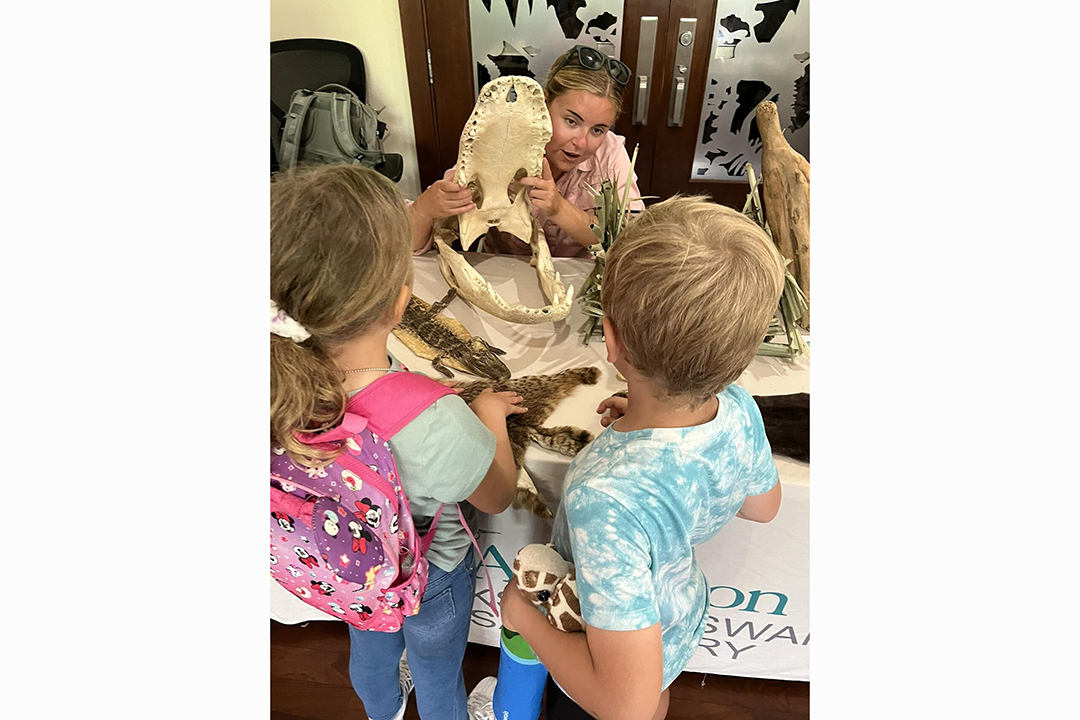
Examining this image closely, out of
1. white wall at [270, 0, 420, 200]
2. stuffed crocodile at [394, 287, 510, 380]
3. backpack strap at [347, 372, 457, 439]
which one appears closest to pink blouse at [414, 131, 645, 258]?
stuffed crocodile at [394, 287, 510, 380]

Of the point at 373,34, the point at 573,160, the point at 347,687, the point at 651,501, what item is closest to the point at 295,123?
the point at 373,34

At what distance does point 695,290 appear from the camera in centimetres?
62

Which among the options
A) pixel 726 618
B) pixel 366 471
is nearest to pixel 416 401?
pixel 366 471

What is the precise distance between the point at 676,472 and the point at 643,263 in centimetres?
22

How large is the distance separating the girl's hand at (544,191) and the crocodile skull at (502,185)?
0.04 feet

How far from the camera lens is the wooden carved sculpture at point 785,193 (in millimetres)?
970

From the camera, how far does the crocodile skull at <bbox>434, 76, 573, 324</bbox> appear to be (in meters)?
0.88

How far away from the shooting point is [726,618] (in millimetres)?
1209

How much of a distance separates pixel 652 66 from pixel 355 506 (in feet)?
2.32

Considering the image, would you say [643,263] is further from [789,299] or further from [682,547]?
[789,299]

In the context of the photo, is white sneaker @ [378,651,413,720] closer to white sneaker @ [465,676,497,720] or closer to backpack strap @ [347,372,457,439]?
white sneaker @ [465,676,497,720]

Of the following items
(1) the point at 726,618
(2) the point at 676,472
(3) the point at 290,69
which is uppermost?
(3) the point at 290,69

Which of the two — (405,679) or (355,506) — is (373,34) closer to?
(355,506)

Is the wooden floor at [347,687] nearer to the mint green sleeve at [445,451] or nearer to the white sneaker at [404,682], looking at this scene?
the white sneaker at [404,682]
